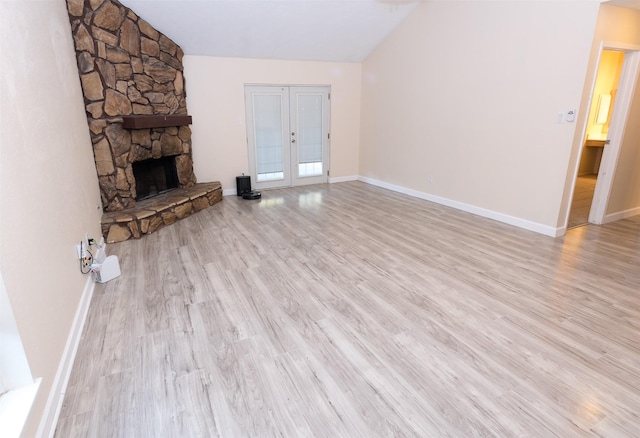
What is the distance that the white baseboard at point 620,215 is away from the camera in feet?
14.9

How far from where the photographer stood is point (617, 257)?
349 cm

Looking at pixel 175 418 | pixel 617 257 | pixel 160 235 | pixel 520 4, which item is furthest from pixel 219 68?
pixel 617 257

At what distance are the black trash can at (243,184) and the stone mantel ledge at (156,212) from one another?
0.44 m

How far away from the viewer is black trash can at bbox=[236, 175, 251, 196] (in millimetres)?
6043

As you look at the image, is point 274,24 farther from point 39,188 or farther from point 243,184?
point 39,188

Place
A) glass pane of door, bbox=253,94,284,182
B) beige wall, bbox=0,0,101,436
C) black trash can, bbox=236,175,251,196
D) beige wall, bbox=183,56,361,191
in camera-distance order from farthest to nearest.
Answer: glass pane of door, bbox=253,94,284,182, black trash can, bbox=236,175,251,196, beige wall, bbox=183,56,361,191, beige wall, bbox=0,0,101,436

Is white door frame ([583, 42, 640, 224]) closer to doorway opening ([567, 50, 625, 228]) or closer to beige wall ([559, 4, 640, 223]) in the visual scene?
beige wall ([559, 4, 640, 223])

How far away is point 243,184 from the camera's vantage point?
19.9ft

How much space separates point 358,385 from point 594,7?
13.8 feet

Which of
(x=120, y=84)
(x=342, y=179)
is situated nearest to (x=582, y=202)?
(x=342, y=179)

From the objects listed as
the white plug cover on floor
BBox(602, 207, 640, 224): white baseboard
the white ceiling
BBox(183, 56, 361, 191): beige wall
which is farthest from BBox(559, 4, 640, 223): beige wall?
the white plug cover on floor

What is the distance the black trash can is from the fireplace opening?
103cm

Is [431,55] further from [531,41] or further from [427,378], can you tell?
[427,378]

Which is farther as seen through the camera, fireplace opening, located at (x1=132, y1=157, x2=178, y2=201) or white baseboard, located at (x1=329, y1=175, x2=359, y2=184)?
white baseboard, located at (x1=329, y1=175, x2=359, y2=184)
